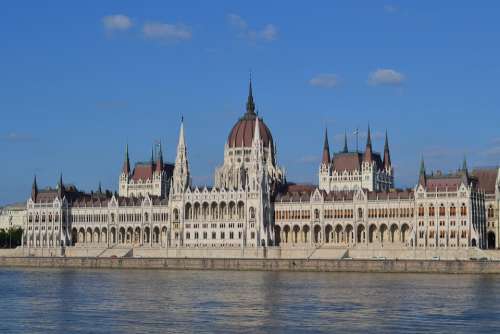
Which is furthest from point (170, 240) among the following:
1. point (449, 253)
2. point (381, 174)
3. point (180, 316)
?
point (180, 316)

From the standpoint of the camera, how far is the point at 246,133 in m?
176

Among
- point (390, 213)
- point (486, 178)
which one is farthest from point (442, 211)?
point (486, 178)

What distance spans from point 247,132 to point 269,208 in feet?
79.5

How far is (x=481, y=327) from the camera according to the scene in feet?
206

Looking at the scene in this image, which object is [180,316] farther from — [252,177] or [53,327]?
[252,177]

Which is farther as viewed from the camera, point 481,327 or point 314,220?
point 314,220

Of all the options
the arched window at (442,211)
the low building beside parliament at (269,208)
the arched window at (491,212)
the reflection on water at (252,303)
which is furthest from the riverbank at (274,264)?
the arched window at (491,212)

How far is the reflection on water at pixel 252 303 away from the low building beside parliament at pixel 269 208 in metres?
29.6

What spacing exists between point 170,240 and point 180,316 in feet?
300

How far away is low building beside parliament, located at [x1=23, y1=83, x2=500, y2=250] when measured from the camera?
140m

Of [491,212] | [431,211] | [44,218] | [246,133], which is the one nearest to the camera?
[431,211]

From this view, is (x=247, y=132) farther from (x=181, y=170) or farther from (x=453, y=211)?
(x=453, y=211)

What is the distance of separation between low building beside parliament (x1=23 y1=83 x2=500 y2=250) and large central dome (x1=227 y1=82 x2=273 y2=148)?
0.21 m

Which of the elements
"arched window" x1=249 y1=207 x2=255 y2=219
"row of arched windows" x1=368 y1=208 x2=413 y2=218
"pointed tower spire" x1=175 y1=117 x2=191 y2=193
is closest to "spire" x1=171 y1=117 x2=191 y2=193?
"pointed tower spire" x1=175 y1=117 x2=191 y2=193
